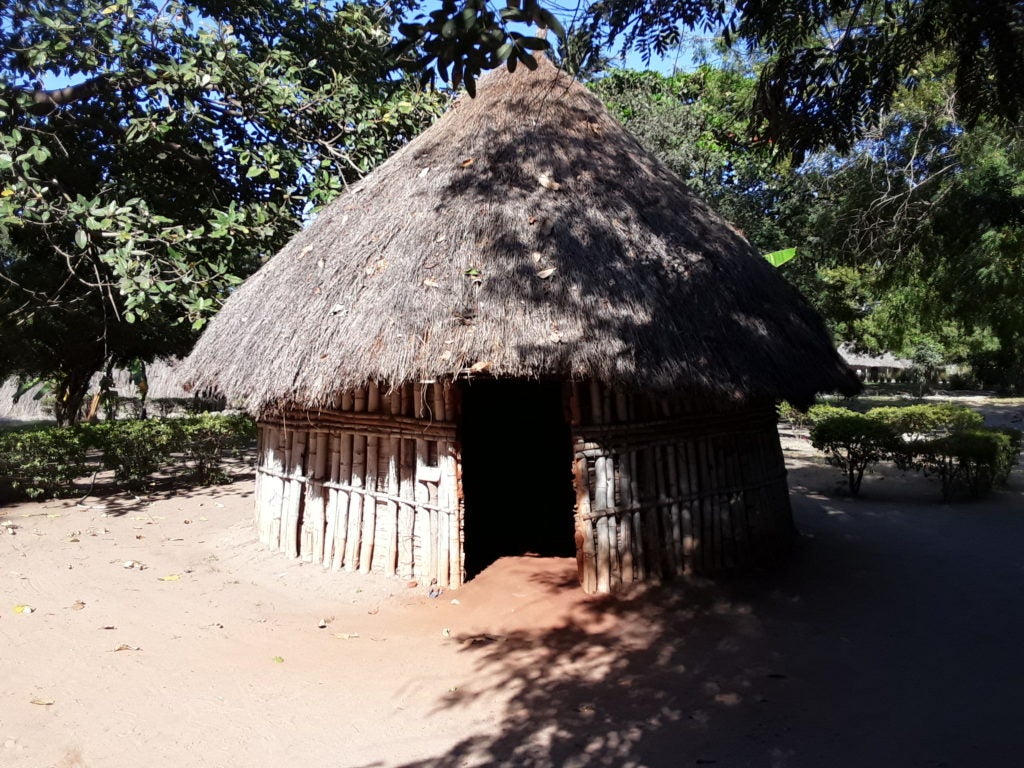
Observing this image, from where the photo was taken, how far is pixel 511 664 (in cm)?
495

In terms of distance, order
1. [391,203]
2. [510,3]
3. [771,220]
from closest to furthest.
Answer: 1. [510,3]
2. [391,203]
3. [771,220]

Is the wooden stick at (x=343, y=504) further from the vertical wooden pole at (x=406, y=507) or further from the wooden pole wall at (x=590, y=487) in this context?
the vertical wooden pole at (x=406, y=507)

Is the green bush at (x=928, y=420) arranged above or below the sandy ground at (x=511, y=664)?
above

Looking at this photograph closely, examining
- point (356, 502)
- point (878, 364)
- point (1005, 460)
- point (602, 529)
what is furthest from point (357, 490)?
point (878, 364)

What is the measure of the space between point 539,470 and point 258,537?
330 cm

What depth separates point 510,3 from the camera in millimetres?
3355

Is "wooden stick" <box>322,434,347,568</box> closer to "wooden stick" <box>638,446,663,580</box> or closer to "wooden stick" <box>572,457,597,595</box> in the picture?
"wooden stick" <box>572,457,597,595</box>

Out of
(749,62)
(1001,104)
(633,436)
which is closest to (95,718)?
(633,436)

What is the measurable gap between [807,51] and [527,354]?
343 centimetres

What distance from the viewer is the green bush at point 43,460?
1001cm

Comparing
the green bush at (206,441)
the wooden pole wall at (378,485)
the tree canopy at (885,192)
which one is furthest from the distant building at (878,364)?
the wooden pole wall at (378,485)

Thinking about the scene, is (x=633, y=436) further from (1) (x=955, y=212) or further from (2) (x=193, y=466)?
(2) (x=193, y=466)

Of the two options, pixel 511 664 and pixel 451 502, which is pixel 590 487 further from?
pixel 511 664

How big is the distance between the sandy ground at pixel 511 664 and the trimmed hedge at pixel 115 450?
299cm
